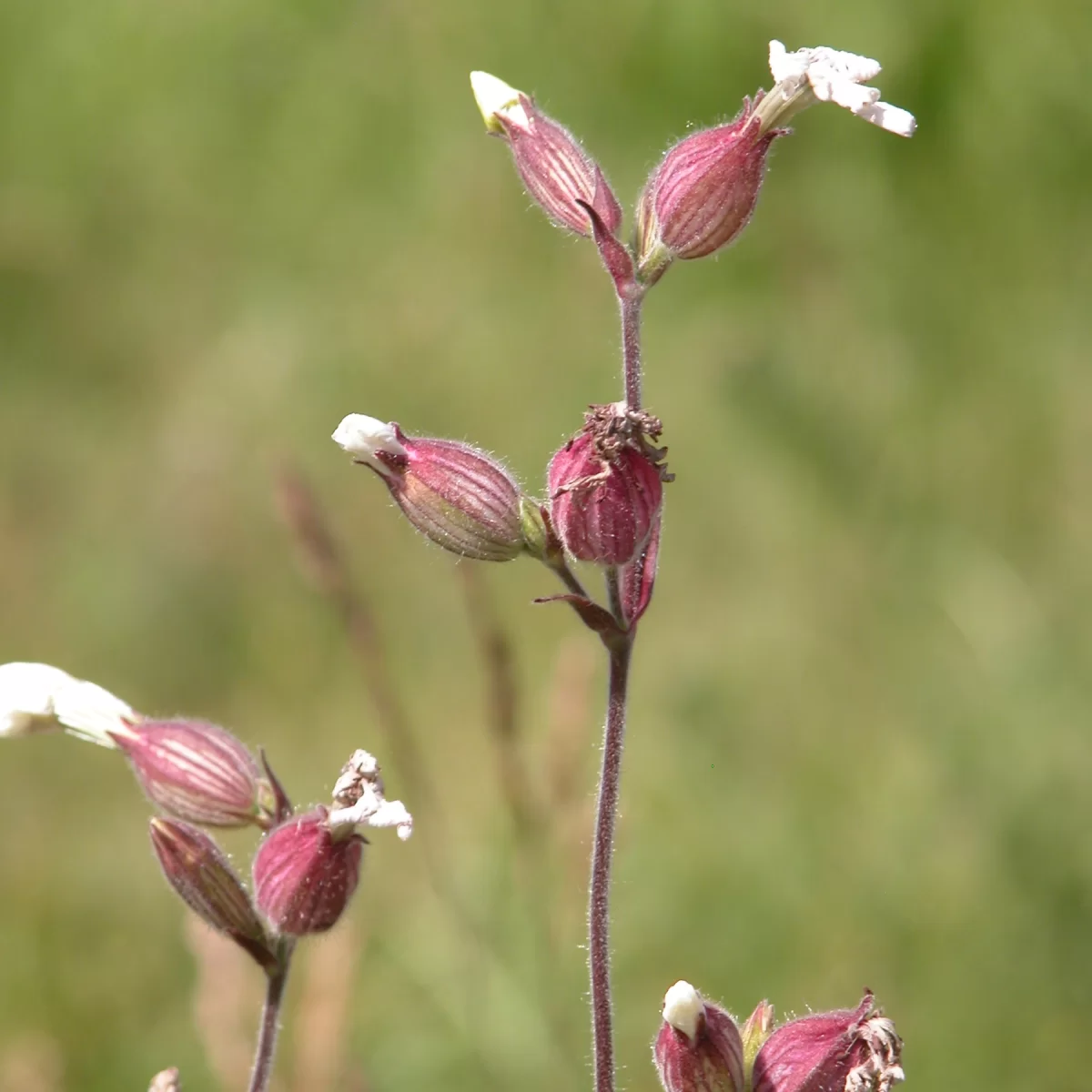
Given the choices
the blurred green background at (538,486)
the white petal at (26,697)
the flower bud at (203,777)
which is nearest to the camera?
the flower bud at (203,777)

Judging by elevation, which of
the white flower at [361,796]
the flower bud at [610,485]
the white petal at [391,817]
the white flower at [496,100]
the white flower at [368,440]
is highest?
the white flower at [496,100]

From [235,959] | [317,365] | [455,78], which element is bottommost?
[235,959]

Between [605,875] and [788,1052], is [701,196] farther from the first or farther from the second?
[788,1052]

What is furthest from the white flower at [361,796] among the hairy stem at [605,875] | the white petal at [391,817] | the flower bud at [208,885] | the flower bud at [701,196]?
the flower bud at [701,196]

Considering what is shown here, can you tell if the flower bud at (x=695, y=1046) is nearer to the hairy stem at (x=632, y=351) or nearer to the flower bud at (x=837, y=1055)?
the flower bud at (x=837, y=1055)

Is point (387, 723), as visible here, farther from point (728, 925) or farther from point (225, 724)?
point (225, 724)

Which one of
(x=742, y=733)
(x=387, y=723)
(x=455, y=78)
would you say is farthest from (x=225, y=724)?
(x=455, y=78)

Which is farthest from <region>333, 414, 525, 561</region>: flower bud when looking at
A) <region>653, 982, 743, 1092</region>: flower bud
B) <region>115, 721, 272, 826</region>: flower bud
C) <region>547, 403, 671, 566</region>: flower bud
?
<region>653, 982, 743, 1092</region>: flower bud
